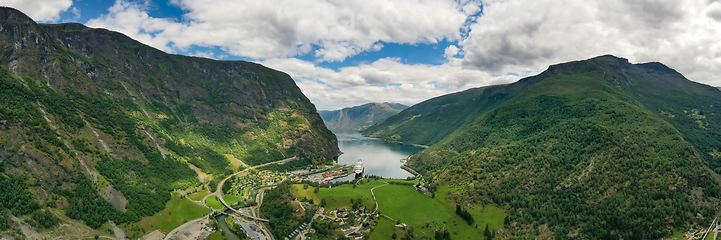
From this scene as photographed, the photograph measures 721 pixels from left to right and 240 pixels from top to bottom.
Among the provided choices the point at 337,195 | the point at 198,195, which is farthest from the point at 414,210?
the point at 198,195

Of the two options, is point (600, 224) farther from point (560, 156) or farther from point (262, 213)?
point (262, 213)

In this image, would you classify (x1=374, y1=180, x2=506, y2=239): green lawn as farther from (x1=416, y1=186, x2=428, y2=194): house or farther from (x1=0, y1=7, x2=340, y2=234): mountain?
(x1=0, y1=7, x2=340, y2=234): mountain

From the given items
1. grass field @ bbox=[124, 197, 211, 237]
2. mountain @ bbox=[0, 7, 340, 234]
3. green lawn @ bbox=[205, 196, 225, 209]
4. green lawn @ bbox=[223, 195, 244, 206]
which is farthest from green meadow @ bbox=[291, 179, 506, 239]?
mountain @ bbox=[0, 7, 340, 234]

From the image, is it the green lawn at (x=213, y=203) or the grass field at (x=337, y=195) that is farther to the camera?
the green lawn at (x=213, y=203)

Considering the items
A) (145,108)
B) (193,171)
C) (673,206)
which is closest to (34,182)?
(193,171)

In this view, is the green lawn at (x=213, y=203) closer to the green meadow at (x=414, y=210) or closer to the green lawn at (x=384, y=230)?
the green meadow at (x=414, y=210)

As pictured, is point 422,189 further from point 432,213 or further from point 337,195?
point 337,195

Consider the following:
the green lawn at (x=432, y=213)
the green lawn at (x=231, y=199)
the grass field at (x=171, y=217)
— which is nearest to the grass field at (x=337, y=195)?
the green lawn at (x=432, y=213)
